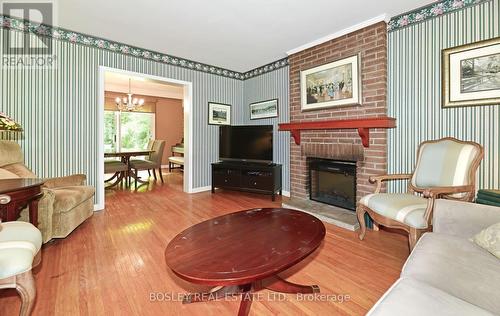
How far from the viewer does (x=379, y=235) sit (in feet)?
8.12

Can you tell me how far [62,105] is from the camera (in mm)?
2996

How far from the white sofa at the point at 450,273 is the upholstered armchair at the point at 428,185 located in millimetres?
318

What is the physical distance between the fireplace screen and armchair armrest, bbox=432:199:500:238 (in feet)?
5.09

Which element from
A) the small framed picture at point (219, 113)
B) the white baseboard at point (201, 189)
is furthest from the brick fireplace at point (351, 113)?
the white baseboard at point (201, 189)

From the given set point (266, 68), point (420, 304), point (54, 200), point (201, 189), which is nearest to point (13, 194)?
point (54, 200)

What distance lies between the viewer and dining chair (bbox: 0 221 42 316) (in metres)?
1.10

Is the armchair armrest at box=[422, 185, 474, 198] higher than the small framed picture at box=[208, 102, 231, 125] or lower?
lower

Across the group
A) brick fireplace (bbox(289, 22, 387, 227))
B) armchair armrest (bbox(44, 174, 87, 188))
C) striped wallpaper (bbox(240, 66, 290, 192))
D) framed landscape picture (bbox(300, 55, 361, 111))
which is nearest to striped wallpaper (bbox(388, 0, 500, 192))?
brick fireplace (bbox(289, 22, 387, 227))

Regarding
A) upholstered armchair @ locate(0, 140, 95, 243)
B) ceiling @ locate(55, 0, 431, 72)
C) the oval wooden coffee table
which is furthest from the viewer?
ceiling @ locate(55, 0, 431, 72)

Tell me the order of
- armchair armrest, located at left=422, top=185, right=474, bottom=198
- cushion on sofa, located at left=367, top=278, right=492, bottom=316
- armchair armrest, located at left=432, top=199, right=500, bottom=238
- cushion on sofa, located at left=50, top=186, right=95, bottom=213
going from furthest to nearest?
cushion on sofa, located at left=50, top=186, right=95, bottom=213
armchair armrest, located at left=422, top=185, right=474, bottom=198
armchair armrest, located at left=432, top=199, right=500, bottom=238
cushion on sofa, located at left=367, top=278, right=492, bottom=316

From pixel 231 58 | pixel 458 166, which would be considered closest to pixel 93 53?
pixel 231 58

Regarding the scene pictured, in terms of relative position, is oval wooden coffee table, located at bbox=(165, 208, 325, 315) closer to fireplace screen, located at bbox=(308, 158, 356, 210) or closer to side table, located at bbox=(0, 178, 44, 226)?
side table, located at bbox=(0, 178, 44, 226)

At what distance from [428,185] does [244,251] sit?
1990mm

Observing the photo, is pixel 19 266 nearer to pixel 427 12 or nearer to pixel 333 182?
pixel 333 182
